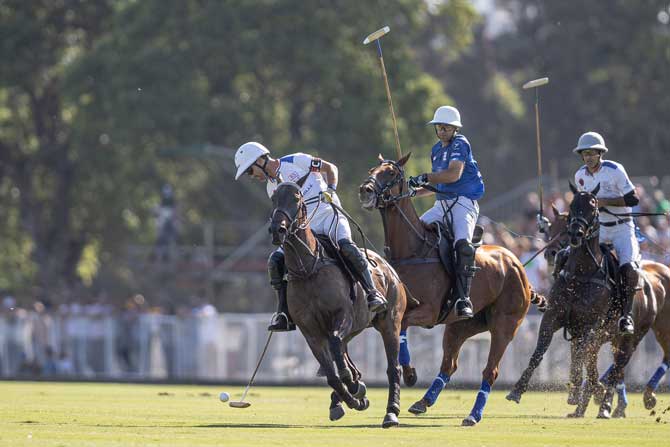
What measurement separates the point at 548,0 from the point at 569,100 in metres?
4.25

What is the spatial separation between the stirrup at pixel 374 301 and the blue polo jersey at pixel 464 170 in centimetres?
205

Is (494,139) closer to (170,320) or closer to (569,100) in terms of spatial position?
(569,100)

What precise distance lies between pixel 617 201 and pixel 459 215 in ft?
5.69

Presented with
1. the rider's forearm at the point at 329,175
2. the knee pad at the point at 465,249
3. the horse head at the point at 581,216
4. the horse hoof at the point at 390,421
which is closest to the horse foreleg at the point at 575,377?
the horse head at the point at 581,216

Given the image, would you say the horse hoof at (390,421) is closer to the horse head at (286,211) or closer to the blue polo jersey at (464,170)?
the horse head at (286,211)

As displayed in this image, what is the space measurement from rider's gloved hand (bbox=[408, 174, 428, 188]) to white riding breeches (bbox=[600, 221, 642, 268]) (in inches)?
95.5

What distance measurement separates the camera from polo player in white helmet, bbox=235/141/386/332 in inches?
494

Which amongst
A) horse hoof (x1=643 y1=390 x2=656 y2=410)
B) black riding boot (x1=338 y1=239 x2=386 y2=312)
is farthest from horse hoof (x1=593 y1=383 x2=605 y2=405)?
black riding boot (x1=338 y1=239 x2=386 y2=312)

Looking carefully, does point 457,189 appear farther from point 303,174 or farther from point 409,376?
point 303,174

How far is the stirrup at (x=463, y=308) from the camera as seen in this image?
1363cm

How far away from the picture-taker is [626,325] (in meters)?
14.7

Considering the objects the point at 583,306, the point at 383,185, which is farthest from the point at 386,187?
the point at 583,306

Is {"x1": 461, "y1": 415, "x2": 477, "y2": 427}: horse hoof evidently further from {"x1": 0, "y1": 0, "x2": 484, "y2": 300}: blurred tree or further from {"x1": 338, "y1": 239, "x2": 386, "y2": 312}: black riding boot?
{"x1": 0, "y1": 0, "x2": 484, "y2": 300}: blurred tree

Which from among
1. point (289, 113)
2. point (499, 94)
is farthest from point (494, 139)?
point (289, 113)
